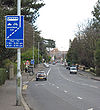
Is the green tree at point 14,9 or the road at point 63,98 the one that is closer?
the road at point 63,98

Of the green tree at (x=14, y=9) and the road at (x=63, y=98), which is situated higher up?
the green tree at (x=14, y=9)

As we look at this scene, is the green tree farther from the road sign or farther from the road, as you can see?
the road sign

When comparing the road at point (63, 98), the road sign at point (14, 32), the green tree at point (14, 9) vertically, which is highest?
the green tree at point (14, 9)

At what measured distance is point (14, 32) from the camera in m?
13.8

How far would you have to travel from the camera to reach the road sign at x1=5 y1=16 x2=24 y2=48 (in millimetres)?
13750

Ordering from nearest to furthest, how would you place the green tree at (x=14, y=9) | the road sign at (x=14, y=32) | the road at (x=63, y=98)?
the road sign at (x=14, y=32)
the road at (x=63, y=98)
the green tree at (x=14, y=9)

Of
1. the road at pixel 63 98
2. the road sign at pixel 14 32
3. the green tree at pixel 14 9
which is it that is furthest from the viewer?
the green tree at pixel 14 9

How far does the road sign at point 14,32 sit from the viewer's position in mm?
13750

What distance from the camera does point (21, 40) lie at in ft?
45.2

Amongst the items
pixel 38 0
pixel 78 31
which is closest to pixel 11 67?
pixel 38 0

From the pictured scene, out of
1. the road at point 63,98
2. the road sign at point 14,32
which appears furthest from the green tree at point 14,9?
the road sign at point 14,32

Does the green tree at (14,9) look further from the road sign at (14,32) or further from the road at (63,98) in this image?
the road sign at (14,32)

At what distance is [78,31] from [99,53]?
80.1 ft

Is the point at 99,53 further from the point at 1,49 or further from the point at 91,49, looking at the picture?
the point at 1,49
